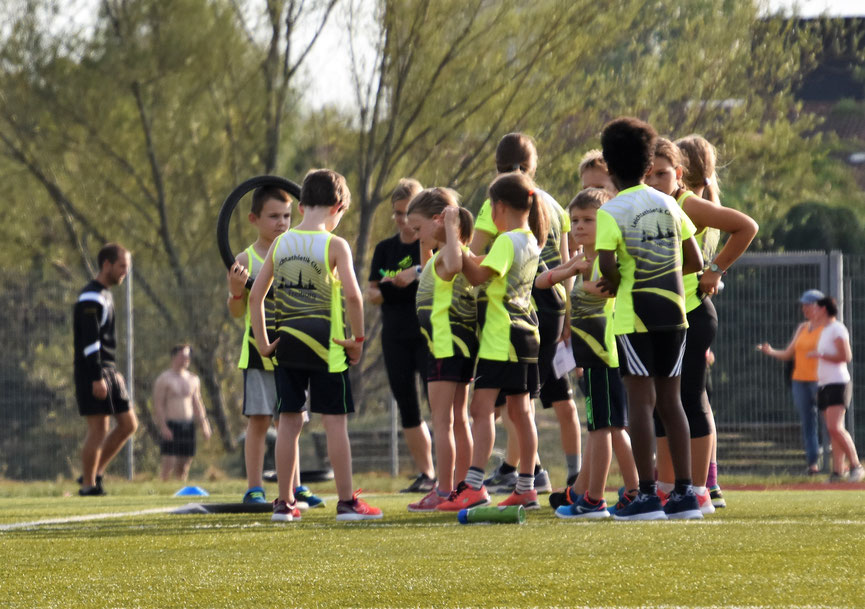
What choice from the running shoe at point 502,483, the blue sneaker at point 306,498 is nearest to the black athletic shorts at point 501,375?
the blue sneaker at point 306,498

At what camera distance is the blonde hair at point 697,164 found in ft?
20.8

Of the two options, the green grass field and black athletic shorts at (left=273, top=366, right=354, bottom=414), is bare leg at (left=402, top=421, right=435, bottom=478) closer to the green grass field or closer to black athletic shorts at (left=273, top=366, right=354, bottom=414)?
the green grass field

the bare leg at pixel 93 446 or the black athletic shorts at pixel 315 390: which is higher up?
the black athletic shorts at pixel 315 390

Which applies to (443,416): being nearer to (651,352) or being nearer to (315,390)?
(315,390)

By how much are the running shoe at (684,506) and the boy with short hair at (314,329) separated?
150cm

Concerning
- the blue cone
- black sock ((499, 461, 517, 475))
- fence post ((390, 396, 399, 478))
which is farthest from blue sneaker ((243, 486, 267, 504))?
fence post ((390, 396, 399, 478))

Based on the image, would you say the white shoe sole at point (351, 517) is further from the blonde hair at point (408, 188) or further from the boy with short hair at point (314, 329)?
the blonde hair at point (408, 188)

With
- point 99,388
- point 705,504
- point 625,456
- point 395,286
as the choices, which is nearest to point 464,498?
point 625,456

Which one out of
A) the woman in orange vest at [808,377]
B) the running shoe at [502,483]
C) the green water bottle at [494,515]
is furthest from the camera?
the woman in orange vest at [808,377]

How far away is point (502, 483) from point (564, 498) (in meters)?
1.53

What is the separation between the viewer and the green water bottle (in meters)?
5.66

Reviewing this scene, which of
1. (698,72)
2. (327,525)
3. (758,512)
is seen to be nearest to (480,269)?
(327,525)

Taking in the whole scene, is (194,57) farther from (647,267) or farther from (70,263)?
(647,267)

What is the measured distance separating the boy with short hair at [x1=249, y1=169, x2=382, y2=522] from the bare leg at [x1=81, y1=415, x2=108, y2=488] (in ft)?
14.3
